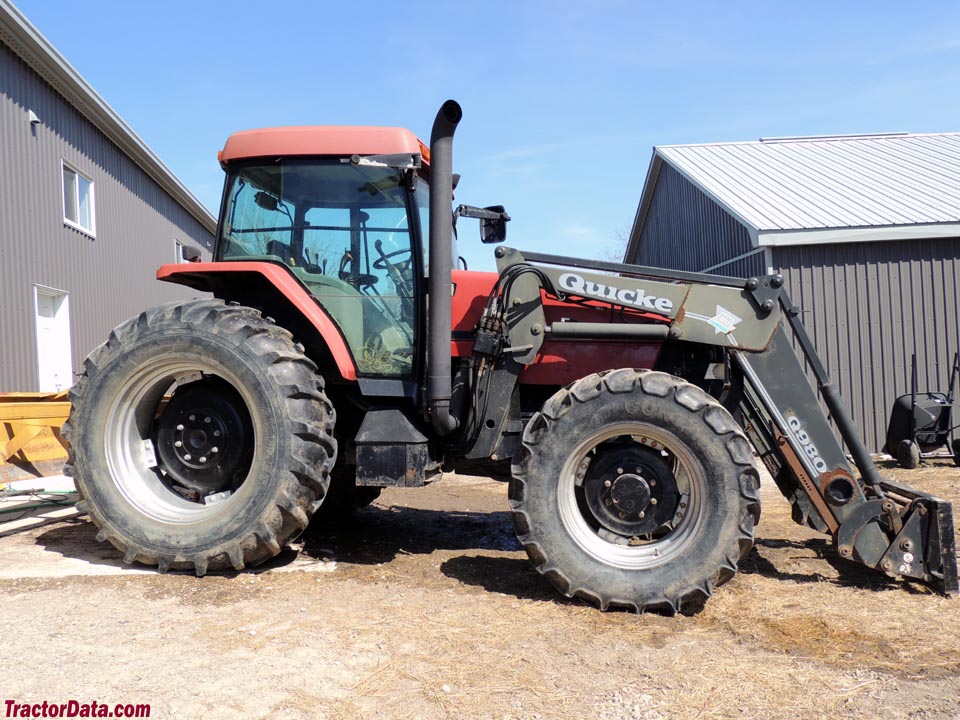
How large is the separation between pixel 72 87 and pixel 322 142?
Result: 9.84 meters

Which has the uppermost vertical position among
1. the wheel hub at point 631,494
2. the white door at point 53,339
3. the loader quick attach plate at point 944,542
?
the white door at point 53,339

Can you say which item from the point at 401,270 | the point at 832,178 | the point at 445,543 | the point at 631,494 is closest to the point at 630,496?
the point at 631,494

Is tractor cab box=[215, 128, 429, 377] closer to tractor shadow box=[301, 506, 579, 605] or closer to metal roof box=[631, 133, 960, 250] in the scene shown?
tractor shadow box=[301, 506, 579, 605]

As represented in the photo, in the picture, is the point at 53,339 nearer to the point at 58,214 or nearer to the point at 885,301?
the point at 58,214

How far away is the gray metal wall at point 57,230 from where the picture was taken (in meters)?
10.1

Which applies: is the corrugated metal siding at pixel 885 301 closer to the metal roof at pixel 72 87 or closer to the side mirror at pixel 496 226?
the side mirror at pixel 496 226

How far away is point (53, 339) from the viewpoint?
11531 millimetres

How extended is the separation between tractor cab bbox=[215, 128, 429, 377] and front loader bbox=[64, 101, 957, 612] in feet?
0.05

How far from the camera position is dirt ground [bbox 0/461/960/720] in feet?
8.70

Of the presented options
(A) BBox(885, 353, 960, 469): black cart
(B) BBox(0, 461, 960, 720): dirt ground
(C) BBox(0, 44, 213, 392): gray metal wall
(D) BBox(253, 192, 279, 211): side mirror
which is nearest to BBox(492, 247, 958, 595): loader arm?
(B) BBox(0, 461, 960, 720): dirt ground

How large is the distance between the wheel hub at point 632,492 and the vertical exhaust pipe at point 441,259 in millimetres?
935

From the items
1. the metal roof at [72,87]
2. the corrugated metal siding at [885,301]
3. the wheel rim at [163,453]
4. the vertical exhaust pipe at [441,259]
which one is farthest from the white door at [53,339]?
the corrugated metal siding at [885,301]

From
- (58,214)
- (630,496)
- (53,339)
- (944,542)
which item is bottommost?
(944,542)

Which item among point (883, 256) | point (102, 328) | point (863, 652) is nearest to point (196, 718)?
point (863, 652)
